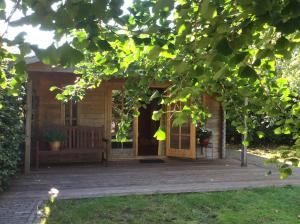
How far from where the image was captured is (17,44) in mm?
1042

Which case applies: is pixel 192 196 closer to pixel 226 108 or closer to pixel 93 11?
pixel 226 108

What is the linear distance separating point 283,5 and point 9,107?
5.90m

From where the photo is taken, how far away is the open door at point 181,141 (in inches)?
406

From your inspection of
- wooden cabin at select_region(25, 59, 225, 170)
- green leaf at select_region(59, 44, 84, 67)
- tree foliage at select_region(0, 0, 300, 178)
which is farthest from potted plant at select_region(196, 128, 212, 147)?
green leaf at select_region(59, 44, 84, 67)

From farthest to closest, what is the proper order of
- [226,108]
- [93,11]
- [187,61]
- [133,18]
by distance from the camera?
[226,108], [133,18], [187,61], [93,11]

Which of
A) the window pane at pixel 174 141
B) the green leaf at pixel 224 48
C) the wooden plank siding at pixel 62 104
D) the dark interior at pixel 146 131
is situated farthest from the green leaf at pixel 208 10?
the dark interior at pixel 146 131

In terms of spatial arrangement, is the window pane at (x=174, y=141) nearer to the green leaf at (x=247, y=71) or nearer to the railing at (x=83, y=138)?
the railing at (x=83, y=138)

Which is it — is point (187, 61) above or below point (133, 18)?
below

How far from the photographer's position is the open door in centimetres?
1032

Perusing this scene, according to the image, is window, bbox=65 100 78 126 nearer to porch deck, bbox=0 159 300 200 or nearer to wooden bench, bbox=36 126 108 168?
wooden bench, bbox=36 126 108 168

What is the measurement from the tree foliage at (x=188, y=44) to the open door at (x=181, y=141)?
25.8 feet

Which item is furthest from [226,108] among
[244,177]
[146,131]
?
[146,131]

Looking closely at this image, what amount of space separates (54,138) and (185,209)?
453cm

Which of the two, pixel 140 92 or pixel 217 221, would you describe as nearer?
pixel 140 92
